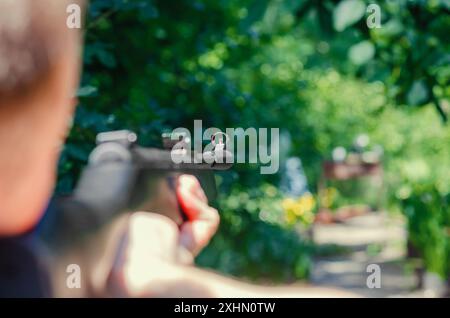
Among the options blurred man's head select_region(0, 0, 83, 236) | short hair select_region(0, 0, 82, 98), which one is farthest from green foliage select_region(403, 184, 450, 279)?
short hair select_region(0, 0, 82, 98)

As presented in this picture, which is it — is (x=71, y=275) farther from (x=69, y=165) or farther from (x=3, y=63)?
(x=3, y=63)

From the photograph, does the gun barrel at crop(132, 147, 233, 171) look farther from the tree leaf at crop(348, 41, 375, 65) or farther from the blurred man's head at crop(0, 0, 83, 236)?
the tree leaf at crop(348, 41, 375, 65)

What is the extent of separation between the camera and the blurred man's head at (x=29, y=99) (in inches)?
106

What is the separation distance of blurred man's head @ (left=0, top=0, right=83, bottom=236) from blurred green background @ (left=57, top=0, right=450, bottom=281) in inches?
13.3

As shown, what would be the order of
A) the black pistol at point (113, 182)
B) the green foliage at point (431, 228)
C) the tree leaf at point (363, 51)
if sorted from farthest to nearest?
the green foliage at point (431, 228), the tree leaf at point (363, 51), the black pistol at point (113, 182)

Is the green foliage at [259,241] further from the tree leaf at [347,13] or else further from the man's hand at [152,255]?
the tree leaf at [347,13]

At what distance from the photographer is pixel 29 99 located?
8.91 ft

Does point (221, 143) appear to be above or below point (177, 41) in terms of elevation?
below

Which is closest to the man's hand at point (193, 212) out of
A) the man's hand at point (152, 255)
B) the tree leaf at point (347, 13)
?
the man's hand at point (152, 255)

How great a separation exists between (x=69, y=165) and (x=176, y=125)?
0.55 meters

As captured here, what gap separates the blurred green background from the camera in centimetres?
334

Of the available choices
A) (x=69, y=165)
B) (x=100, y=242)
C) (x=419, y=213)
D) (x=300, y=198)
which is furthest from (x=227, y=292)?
(x=419, y=213)

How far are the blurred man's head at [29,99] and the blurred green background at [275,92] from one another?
1.11 feet

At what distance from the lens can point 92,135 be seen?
→ 3326 mm
